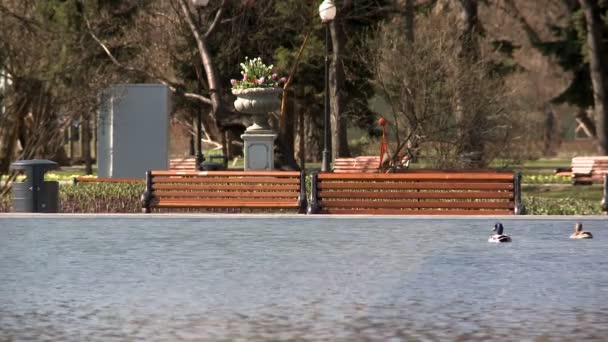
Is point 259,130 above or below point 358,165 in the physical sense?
above

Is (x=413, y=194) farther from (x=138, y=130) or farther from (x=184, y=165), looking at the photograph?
(x=184, y=165)

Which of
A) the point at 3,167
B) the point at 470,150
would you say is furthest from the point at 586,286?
the point at 470,150

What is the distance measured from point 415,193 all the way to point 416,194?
2 centimetres

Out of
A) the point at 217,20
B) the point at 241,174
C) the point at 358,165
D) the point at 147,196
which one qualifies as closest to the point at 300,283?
the point at 241,174

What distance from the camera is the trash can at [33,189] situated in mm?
21891

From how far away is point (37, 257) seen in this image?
14.8 meters

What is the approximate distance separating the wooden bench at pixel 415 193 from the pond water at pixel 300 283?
5.77ft

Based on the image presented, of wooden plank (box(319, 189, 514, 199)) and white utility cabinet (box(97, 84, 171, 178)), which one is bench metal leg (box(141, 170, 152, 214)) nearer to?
wooden plank (box(319, 189, 514, 199))

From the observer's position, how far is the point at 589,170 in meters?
37.8

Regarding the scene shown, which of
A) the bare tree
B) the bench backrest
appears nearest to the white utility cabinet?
the bench backrest

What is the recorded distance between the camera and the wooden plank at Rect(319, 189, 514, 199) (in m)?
21.1

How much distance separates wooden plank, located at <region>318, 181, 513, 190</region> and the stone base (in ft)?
20.6

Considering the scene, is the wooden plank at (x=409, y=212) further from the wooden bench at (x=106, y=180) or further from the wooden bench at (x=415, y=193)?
the wooden bench at (x=106, y=180)

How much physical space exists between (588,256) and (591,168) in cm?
2363
